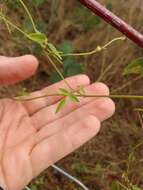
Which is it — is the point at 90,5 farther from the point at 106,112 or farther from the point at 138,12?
the point at 138,12

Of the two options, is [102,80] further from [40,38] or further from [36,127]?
[40,38]

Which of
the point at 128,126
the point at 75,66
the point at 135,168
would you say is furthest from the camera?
the point at 128,126

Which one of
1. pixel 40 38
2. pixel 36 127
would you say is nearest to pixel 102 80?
pixel 36 127

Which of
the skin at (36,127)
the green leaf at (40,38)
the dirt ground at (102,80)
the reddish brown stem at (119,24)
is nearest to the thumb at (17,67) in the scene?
the skin at (36,127)

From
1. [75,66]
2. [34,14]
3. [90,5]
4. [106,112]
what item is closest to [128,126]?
[75,66]

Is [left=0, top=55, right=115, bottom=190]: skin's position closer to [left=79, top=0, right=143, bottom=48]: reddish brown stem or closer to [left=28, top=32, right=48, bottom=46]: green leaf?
[left=28, top=32, right=48, bottom=46]: green leaf

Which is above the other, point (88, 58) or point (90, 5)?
point (90, 5)
